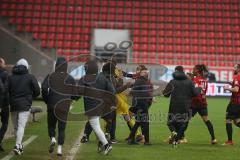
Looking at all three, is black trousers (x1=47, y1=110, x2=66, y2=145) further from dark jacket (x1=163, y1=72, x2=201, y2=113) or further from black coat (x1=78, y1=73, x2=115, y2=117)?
dark jacket (x1=163, y1=72, x2=201, y2=113)

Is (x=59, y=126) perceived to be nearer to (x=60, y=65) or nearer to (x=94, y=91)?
(x=94, y=91)

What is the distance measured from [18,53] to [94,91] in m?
21.8

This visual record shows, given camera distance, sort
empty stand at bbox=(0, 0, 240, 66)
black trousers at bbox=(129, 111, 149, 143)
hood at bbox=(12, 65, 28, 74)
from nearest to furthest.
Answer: hood at bbox=(12, 65, 28, 74) < black trousers at bbox=(129, 111, 149, 143) < empty stand at bbox=(0, 0, 240, 66)

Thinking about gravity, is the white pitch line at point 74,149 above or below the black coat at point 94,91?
below

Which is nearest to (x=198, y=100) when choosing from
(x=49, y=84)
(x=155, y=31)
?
(x=49, y=84)

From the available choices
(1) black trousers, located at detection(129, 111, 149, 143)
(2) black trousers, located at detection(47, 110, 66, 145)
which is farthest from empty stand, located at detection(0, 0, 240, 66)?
(2) black trousers, located at detection(47, 110, 66, 145)

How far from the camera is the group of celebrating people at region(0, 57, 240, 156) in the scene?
35.6 ft

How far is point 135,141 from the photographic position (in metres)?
13.5

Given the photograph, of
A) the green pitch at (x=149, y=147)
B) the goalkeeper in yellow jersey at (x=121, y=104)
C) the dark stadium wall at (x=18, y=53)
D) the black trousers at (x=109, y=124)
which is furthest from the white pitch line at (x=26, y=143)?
the dark stadium wall at (x=18, y=53)

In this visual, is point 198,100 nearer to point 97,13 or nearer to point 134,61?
point 134,61

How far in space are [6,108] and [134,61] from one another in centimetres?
2355

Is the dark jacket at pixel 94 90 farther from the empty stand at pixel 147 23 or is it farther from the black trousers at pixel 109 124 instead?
the empty stand at pixel 147 23

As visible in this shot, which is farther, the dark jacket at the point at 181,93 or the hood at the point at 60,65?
the dark jacket at the point at 181,93

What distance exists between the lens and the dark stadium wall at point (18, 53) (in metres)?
31.7
